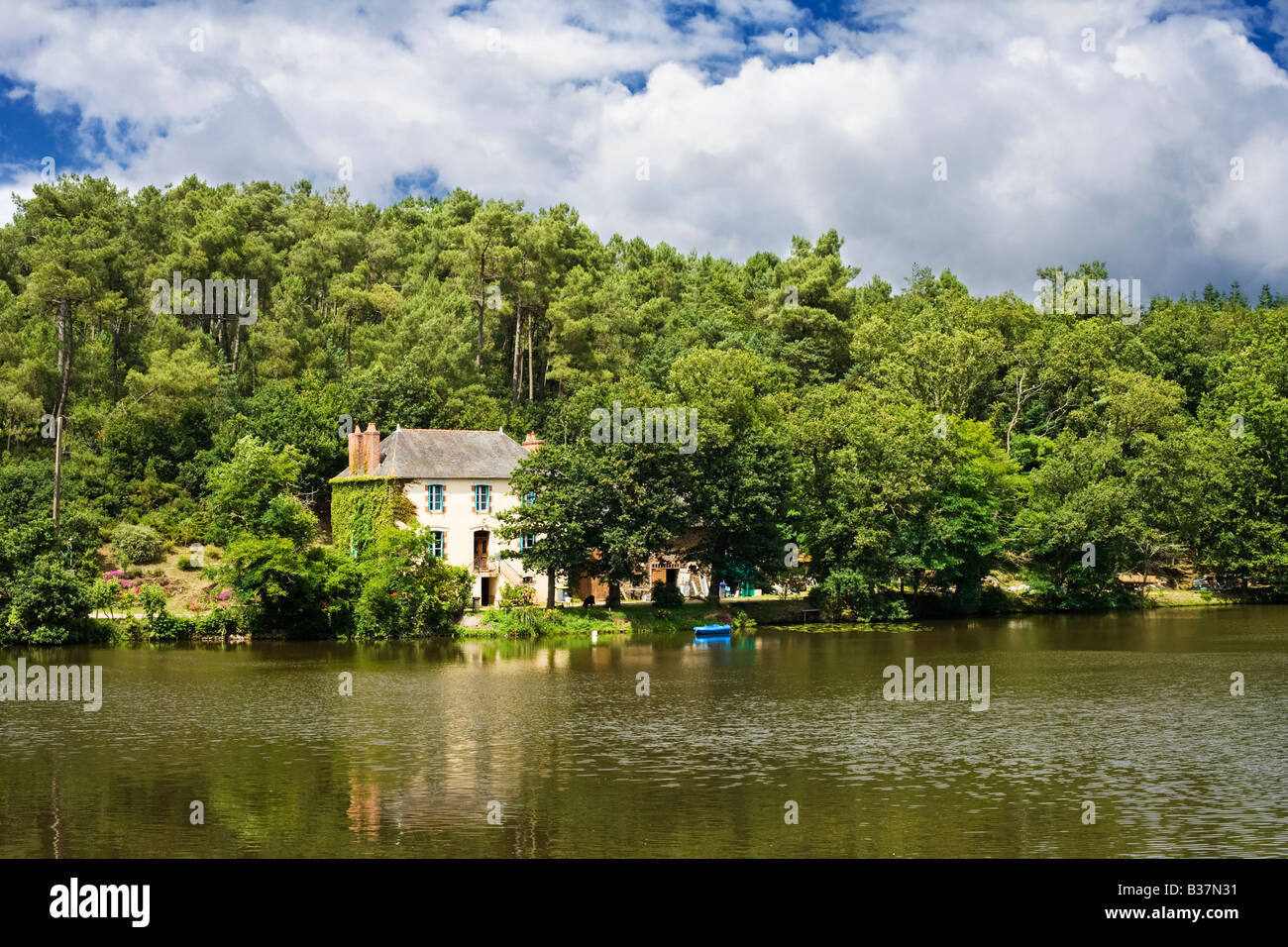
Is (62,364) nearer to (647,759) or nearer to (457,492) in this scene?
(457,492)

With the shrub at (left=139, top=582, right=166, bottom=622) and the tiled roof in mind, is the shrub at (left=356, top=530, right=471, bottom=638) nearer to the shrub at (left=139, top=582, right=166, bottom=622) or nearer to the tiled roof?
the tiled roof

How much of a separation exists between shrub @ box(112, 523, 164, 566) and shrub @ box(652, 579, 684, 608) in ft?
98.7

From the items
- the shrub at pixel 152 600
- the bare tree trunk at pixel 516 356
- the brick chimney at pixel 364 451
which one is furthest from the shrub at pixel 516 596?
the bare tree trunk at pixel 516 356

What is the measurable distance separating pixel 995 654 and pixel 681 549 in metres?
23.0

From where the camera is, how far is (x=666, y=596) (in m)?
70.5

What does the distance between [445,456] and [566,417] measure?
2009 centimetres

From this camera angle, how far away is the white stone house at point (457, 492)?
2719 inches

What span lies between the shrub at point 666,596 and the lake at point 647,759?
16.8 m

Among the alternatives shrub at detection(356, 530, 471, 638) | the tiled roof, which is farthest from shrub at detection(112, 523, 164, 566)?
shrub at detection(356, 530, 471, 638)

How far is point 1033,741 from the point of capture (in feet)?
111

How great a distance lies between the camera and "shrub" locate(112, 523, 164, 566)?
6869 centimetres
